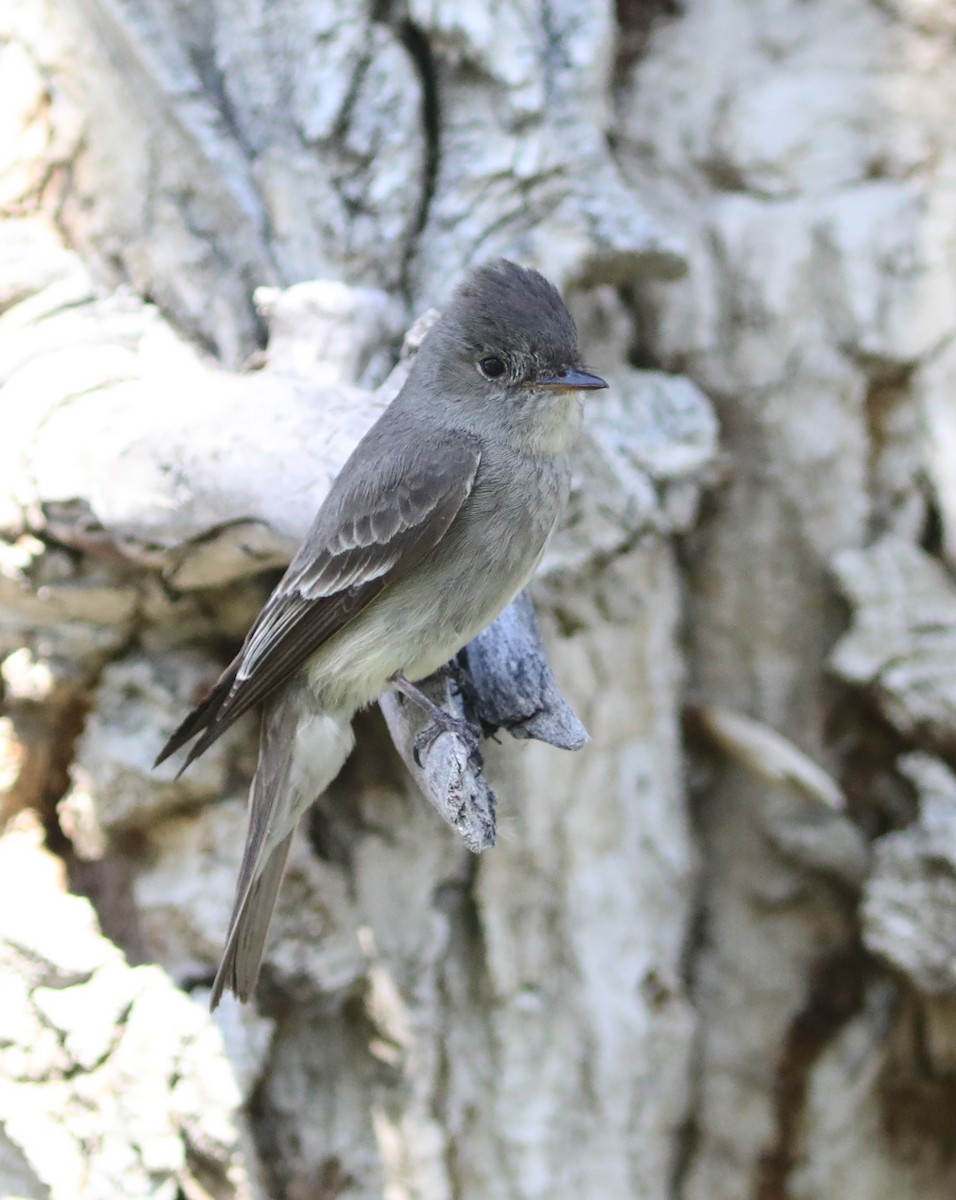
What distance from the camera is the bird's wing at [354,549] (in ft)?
7.57

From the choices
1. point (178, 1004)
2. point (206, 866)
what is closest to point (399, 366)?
point (206, 866)

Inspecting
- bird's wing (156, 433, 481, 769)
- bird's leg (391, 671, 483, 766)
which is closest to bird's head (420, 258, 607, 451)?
bird's wing (156, 433, 481, 769)

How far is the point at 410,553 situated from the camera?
2.32m

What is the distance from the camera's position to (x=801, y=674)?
335 centimetres

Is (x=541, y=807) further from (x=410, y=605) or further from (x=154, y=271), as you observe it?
(x=154, y=271)

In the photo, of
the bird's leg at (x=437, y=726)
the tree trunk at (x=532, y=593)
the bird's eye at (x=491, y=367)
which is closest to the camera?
the bird's leg at (x=437, y=726)

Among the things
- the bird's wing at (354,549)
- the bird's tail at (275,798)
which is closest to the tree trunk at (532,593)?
the bird's wing at (354,549)

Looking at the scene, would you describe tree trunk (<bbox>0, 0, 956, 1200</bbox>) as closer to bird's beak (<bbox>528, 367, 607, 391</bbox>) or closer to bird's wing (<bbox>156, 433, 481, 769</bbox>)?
bird's wing (<bbox>156, 433, 481, 769</bbox>)

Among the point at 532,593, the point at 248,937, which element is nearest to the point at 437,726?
the point at 248,937

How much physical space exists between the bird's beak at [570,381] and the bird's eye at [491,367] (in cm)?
6

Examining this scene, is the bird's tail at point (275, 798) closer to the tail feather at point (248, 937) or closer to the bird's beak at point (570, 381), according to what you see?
the tail feather at point (248, 937)

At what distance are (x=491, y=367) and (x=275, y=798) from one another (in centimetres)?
86

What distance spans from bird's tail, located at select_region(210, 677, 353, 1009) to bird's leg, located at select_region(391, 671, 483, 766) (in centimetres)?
20

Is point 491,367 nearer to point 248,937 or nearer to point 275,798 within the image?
point 275,798
